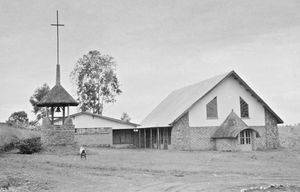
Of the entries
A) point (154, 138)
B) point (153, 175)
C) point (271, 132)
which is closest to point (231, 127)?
point (271, 132)

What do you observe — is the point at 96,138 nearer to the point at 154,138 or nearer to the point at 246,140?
the point at 154,138

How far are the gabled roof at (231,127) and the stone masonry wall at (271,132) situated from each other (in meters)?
3.46

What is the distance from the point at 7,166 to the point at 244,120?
22.5 metres

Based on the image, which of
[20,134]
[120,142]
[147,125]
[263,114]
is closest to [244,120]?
[263,114]

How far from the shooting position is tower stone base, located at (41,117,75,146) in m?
31.0

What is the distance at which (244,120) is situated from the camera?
36.9 metres

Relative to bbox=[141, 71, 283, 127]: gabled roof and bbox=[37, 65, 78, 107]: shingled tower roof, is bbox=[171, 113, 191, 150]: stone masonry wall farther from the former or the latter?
bbox=[37, 65, 78, 107]: shingled tower roof

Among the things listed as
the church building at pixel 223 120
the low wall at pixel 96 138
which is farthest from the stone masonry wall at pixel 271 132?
the low wall at pixel 96 138

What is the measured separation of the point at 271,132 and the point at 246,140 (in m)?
4.11

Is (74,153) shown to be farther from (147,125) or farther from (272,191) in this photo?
(272,191)

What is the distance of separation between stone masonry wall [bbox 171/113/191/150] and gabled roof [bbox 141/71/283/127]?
1.92 ft

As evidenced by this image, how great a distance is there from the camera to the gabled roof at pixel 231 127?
3353cm

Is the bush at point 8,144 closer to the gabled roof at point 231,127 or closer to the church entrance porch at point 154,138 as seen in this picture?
the church entrance porch at point 154,138

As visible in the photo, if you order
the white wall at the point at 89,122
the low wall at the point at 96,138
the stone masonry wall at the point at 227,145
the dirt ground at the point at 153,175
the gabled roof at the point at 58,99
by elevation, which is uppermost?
the gabled roof at the point at 58,99
